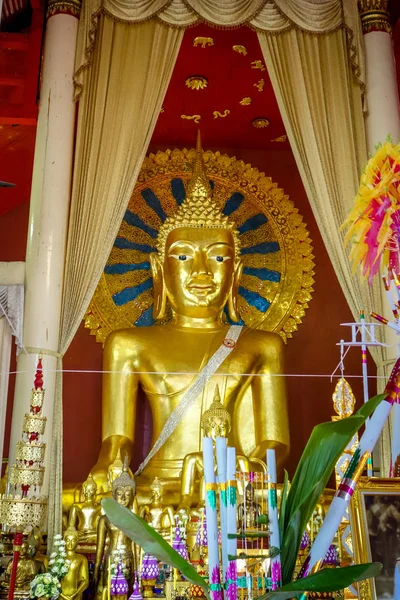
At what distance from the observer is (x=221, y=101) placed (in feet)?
18.4

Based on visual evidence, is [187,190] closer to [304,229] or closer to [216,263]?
[216,263]

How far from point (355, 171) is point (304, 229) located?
1.36 meters

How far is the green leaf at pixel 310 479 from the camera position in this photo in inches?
54.2

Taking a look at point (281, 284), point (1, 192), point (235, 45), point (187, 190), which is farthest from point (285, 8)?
point (1, 192)

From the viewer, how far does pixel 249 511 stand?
174 centimetres

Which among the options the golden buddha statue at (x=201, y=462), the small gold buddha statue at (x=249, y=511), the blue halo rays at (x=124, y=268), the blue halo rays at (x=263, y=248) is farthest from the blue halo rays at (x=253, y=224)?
the small gold buddha statue at (x=249, y=511)

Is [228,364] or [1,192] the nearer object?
[228,364]

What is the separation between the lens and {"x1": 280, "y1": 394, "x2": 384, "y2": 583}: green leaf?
138 cm

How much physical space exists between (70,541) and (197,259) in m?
2.38

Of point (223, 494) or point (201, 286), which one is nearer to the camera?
point (223, 494)

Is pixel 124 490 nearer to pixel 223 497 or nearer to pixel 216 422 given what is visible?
pixel 216 422

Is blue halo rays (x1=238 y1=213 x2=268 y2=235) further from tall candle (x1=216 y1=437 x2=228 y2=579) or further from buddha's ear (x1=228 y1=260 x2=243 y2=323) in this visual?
tall candle (x1=216 y1=437 x2=228 y2=579)

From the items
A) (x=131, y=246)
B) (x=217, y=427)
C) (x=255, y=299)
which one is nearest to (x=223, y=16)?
(x=131, y=246)

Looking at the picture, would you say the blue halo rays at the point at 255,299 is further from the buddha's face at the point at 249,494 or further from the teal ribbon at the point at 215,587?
the teal ribbon at the point at 215,587
